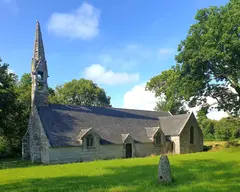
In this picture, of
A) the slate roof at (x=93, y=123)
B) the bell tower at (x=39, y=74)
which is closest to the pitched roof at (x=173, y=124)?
the slate roof at (x=93, y=123)

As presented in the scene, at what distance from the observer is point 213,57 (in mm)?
27969

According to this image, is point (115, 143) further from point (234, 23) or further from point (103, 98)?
point (103, 98)

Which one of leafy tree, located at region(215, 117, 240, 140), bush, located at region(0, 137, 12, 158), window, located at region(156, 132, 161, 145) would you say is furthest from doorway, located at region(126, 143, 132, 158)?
leafy tree, located at region(215, 117, 240, 140)

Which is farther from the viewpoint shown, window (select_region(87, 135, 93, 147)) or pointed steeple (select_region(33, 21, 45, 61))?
pointed steeple (select_region(33, 21, 45, 61))

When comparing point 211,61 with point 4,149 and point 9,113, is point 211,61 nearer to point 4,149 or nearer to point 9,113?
point 9,113

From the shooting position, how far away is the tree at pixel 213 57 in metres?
27.4

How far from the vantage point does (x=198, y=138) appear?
40750mm

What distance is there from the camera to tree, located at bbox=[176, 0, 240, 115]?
90.0 ft

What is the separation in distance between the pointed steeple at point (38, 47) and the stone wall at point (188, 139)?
2165 cm

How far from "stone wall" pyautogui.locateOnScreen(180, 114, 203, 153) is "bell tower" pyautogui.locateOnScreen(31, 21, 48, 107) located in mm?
19318

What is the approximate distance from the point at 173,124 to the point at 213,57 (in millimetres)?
14596

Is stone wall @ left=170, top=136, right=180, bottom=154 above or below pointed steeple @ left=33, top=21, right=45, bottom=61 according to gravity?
below

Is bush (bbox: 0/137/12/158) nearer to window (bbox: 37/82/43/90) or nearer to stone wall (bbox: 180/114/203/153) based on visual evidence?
window (bbox: 37/82/43/90)

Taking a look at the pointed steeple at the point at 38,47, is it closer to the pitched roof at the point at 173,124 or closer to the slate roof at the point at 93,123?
the slate roof at the point at 93,123
